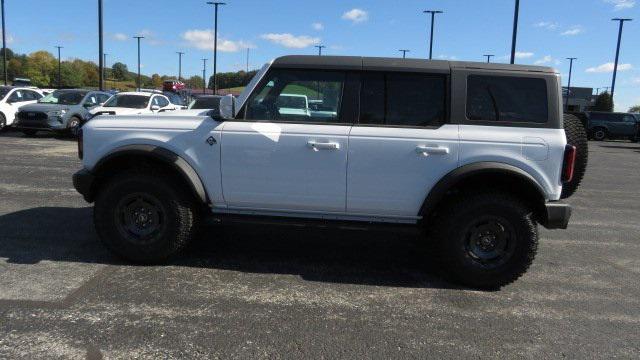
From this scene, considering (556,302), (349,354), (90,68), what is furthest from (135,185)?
(90,68)

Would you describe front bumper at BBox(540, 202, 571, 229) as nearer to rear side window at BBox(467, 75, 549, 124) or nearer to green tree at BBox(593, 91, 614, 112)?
rear side window at BBox(467, 75, 549, 124)

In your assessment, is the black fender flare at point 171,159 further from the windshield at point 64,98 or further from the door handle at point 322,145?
the windshield at point 64,98

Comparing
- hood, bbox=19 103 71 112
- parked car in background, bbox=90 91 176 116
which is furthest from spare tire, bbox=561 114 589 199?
hood, bbox=19 103 71 112

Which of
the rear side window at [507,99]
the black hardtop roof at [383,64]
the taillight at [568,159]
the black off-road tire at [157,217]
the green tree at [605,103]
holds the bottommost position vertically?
the black off-road tire at [157,217]

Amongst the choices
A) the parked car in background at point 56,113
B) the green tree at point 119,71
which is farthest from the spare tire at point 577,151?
the green tree at point 119,71

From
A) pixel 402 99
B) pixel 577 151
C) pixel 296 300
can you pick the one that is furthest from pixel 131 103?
pixel 577 151

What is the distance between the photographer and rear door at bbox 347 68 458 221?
4.38 metres

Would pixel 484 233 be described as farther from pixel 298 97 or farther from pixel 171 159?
pixel 171 159

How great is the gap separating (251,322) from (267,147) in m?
1.55

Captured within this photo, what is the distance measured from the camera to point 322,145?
4434mm

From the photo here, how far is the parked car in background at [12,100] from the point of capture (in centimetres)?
1820

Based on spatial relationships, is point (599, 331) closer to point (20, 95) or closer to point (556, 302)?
point (556, 302)

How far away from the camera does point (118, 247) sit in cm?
477

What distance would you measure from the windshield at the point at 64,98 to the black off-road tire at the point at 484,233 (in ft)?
56.4
